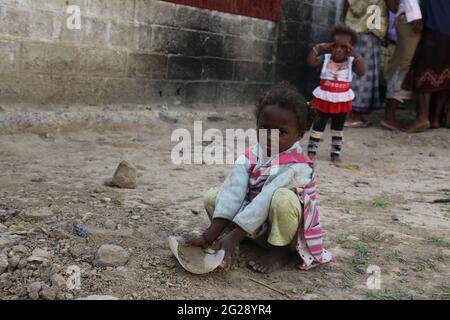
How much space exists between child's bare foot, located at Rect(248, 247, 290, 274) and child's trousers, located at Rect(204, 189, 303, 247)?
9cm

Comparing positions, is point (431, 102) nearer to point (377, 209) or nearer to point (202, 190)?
point (377, 209)

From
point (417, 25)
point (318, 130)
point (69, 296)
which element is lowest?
point (69, 296)

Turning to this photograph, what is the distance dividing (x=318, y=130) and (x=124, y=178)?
213 centimetres

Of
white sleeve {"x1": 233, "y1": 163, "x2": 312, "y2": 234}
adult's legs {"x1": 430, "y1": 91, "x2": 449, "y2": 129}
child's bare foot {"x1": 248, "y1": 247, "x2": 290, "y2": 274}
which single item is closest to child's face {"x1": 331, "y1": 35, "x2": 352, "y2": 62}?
adult's legs {"x1": 430, "y1": 91, "x2": 449, "y2": 129}

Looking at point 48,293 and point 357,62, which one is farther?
point 357,62

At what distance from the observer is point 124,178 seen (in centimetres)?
347

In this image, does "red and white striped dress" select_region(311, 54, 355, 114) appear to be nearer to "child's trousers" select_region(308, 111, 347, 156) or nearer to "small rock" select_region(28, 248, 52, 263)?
"child's trousers" select_region(308, 111, 347, 156)

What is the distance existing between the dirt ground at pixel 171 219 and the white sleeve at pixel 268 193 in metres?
0.23

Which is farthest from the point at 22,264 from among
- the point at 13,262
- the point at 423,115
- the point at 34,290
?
the point at 423,115

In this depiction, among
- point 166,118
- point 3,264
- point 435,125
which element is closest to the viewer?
point 3,264

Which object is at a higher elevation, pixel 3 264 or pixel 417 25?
pixel 417 25

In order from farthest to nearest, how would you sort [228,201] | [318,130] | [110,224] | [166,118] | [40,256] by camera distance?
1. [166,118]
2. [318,130]
3. [110,224]
4. [228,201]
5. [40,256]

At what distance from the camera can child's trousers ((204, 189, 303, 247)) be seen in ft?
7.29

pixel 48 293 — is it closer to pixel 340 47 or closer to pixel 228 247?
pixel 228 247
